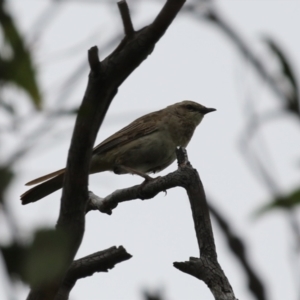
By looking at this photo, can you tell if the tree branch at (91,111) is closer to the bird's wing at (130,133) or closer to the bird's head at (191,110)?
the bird's wing at (130,133)

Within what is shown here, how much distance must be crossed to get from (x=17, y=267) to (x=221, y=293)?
7.58ft

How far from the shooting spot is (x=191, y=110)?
8.33 meters

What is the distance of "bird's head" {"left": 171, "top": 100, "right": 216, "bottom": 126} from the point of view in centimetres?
814

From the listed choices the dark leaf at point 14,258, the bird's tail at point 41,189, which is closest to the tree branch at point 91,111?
the dark leaf at point 14,258

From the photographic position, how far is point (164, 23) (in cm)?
263

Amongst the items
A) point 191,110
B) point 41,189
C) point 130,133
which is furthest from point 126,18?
point 191,110

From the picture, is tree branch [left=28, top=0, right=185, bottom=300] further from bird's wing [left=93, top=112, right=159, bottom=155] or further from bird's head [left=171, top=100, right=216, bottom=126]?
bird's head [left=171, top=100, right=216, bottom=126]

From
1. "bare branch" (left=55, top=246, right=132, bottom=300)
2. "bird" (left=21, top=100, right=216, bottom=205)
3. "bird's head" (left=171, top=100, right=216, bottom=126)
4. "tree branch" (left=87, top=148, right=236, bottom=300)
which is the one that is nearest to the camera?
"tree branch" (left=87, top=148, right=236, bottom=300)

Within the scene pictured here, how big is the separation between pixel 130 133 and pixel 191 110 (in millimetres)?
1216

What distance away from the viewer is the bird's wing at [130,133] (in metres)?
7.27

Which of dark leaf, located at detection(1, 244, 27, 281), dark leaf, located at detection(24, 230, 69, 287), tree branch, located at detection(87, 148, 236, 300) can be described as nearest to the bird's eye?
tree branch, located at detection(87, 148, 236, 300)

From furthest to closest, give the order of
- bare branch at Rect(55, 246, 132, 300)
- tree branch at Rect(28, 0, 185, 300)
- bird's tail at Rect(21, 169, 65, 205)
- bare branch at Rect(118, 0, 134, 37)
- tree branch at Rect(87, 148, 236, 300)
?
bird's tail at Rect(21, 169, 65, 205), bare branch at Rect(55, 246, 132, 300), tree branch at Rect(87, 148, 236, 300), bare branch at Rect(118, 0, 134, 37), tree branch at Rect(28, 0, 185, 300)

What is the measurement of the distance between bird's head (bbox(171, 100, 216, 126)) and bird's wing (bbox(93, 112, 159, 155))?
0.49 metres

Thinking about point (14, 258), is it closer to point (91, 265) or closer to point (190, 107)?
Result: point (91, 265)
